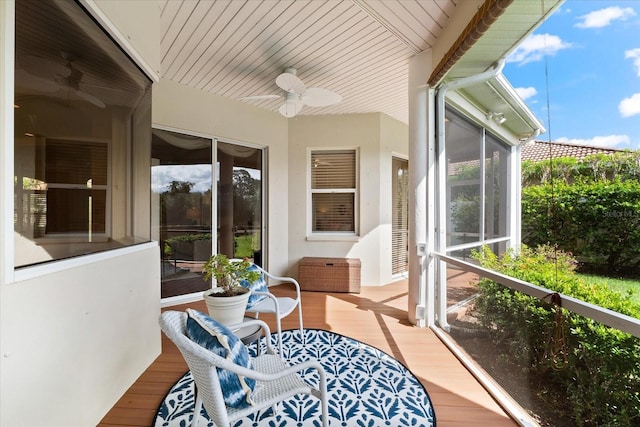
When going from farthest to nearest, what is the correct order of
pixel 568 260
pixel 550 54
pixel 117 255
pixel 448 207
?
pixel 448 207
pixel 117 255
pixel 550 54
pixel 568 260

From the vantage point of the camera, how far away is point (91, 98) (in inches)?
68.3

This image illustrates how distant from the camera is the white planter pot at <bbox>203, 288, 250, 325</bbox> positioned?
5.34 feet

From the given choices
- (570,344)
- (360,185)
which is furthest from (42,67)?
(360,185)

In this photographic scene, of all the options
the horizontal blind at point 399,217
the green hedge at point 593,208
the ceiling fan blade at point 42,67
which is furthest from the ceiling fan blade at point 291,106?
the green hedge at point 593,208

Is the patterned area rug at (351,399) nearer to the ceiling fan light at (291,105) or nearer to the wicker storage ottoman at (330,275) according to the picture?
the wicker storage ottoman at (330,275)

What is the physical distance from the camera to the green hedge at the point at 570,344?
3.68 feet

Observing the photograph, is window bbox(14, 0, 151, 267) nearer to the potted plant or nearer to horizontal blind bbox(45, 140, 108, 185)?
horizontal blind bbox(45, 140, 108, 185)

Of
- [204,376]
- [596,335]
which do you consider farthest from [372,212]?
[204,376]

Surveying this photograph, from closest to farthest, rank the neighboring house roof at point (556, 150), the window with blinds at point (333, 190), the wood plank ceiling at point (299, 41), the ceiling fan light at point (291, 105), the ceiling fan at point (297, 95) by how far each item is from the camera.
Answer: the neighboring house roof at point (556, 150) < the wood plank ceiling at point (299, 41) < the ceiling fan at point (297, 95) < the ceiling fan light at point (291, 105) < the window with blinds at point (333, 190)

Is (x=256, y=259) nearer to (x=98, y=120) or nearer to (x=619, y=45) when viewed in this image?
(x=98, y=120)

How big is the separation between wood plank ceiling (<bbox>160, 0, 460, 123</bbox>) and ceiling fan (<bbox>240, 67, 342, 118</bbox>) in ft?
1.08

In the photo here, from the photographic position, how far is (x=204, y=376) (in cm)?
111

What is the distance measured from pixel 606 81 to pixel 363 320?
270cm

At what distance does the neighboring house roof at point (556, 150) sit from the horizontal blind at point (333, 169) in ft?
9.55
